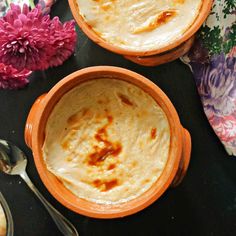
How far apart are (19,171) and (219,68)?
0.48 meters

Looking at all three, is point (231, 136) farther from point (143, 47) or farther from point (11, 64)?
point (11, 64)

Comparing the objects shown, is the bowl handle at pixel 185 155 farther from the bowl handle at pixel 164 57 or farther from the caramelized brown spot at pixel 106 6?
the caramelized brown spot at pixel 106 6

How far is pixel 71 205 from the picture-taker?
95 cm

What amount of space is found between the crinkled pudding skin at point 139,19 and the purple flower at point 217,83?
0.13 metres

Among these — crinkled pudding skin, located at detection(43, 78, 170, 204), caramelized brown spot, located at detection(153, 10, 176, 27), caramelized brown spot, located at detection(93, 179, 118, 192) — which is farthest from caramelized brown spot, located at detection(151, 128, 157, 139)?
caramelized brown spot, located at detection(153, 10, 176, 27)

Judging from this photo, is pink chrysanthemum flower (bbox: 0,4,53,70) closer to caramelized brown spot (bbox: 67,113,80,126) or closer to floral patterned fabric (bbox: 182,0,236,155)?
caramelized brown spot (bbox: 67,113,80,126)

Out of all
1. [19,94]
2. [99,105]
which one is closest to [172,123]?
[99,105]

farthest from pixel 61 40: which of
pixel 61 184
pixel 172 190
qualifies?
pixel 172 190

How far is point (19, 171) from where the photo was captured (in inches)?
43.0

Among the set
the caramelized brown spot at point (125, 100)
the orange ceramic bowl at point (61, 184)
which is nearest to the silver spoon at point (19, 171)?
the orange ceramic bowl at point (61, 184)

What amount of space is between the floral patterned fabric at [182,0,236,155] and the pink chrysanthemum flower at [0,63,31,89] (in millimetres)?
344

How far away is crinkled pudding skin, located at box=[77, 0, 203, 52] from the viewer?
40.1 inches

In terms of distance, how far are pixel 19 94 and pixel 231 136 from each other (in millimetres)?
467

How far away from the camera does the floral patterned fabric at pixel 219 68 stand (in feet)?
3.55
